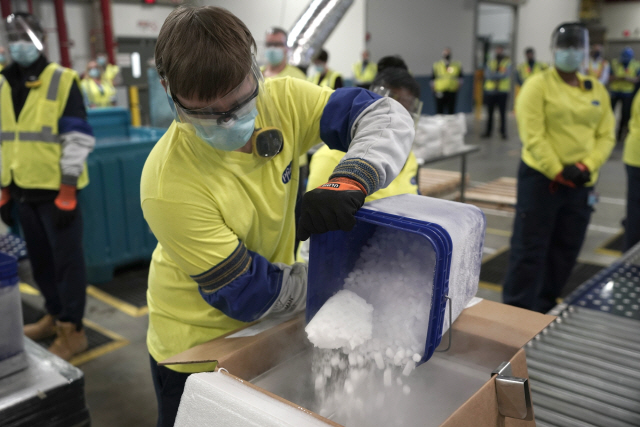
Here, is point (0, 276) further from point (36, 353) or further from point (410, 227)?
point (410, 227)

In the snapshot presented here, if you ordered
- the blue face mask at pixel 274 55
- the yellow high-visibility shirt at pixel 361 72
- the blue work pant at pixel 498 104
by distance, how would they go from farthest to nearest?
the blue work pant at pixel 498 104
the yellow high-visibility shirt at pixel 361 72
the blue face mask at pixel 274 55

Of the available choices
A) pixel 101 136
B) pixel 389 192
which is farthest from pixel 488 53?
pixel 389 192

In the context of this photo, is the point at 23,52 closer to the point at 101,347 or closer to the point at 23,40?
the point at 23,40

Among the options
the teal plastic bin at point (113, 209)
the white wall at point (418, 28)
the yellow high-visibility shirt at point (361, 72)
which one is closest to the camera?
the teal plastic bin at point (113, 209)

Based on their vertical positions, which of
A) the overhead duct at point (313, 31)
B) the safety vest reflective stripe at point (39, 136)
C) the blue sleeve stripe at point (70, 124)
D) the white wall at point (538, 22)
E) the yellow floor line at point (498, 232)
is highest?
the white wall at point (538, 22)

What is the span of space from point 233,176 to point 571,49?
2.31 meters

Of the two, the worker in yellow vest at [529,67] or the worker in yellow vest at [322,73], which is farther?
the worker in yellow vest at [529,67]

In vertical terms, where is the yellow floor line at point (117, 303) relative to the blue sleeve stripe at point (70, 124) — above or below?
below

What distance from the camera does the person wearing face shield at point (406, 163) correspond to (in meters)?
1.69

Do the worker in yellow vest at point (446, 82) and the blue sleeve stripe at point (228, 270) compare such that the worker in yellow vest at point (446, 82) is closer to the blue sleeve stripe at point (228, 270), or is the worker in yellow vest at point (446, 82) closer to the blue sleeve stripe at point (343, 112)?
the blue sleeve stripe at point (343, 112)

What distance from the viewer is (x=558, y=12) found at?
16.2 metres

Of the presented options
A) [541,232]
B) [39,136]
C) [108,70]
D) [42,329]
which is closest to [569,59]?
[541,232]

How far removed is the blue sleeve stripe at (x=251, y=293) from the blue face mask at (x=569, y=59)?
2275 millimetres

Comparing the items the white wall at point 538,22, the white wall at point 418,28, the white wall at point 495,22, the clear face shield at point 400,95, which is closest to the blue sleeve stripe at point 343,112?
the clear face shield at point 400,95
